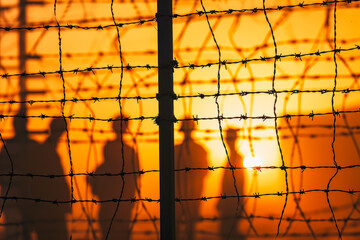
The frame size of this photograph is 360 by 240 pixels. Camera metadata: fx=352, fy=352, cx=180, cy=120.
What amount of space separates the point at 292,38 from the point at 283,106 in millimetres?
504

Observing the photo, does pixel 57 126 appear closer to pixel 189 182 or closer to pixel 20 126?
pixel 20 126

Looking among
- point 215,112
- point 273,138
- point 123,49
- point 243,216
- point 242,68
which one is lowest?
point 243,216

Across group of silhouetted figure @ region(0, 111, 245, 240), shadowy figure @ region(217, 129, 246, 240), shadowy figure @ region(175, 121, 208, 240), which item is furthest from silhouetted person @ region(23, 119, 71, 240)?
shadowy figure @ region(217, 129, 246, 240)

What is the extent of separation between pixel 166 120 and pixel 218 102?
3.08 ft

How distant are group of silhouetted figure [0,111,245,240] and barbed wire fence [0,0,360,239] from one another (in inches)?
1.1

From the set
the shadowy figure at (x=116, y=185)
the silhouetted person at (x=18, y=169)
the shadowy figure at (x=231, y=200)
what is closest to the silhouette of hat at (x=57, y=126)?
the silhouetted person at (x=18, y=169)

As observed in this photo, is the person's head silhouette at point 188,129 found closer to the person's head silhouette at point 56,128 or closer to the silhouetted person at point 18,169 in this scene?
the person's head silhouette at point 56,128

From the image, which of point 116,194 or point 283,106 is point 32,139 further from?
point 283,106

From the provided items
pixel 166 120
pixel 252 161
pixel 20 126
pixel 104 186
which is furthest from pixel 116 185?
pixel 166 120

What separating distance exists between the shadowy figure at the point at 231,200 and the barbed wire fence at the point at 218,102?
3 cm

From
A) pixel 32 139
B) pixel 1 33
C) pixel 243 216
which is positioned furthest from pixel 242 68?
pixel 1 33

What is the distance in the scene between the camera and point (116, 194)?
8.88 feet

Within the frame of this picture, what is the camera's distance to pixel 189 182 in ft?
8.73

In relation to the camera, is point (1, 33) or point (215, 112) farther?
point (1, 33)
